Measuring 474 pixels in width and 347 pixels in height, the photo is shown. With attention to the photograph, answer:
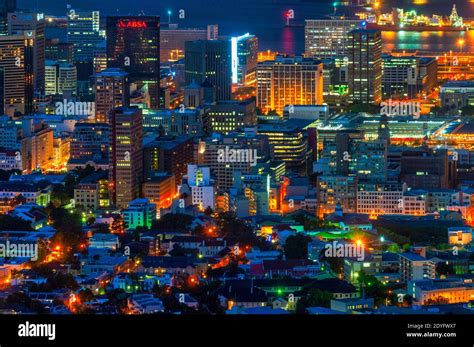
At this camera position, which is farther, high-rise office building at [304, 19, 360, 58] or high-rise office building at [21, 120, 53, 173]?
high-rise office building at [304, 19, 360, 58]

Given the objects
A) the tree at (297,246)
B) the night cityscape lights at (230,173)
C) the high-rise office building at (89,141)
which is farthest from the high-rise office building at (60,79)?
the tree at (297,246)

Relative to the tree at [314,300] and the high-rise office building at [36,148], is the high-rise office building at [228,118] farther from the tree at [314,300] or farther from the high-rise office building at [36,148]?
the tree at [314,300]

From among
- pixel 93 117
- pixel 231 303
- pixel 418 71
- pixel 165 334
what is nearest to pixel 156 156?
pixel 93 117

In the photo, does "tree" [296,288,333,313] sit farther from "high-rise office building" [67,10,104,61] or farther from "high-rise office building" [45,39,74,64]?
"high-rise office building" [67,10,104,61]

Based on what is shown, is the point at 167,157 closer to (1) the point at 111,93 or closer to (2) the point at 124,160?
(2) the point at 124,160

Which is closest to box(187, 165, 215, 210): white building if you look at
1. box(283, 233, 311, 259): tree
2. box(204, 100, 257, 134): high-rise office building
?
box(283, 233, 311, 259): tree

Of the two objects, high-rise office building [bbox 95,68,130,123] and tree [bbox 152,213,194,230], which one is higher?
high-rise office building [bbox 95,68,130,123]
